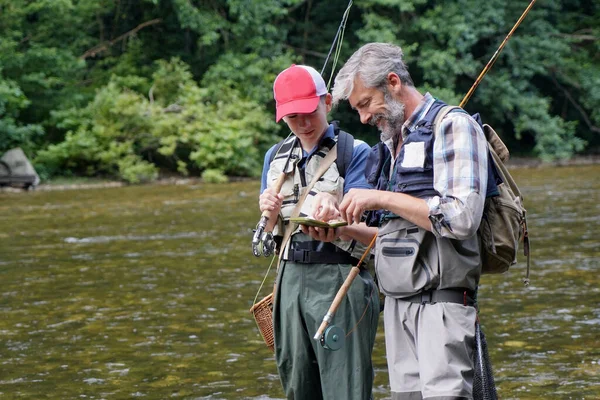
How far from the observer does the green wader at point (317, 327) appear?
3.75 metres

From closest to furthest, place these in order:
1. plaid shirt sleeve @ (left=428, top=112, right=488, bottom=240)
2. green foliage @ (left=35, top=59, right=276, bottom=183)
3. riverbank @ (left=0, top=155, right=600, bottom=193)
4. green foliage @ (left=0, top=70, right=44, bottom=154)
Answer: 1. plaid shirt sleeve @ (left=428, top=112, right=488, bottom=240)
2. riverbank @ (left=0, top=155, right=600, bottom=193)
3. green foliage @ (left=0, top=70, right=44, bottom=154)
4. green foliage @ (left=35, top=59, right=276, bottom=183)

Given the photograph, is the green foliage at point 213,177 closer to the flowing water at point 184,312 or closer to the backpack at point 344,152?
the flowing water at point 184,312

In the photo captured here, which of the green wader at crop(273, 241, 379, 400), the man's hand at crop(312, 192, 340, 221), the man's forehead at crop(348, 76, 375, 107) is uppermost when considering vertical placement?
the man's forehead at crop(348, 76, 375, 107)

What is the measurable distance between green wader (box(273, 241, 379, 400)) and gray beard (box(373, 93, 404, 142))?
66 cm

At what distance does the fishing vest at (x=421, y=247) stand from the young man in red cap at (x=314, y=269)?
1.29ft

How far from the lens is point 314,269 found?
3.83 metres

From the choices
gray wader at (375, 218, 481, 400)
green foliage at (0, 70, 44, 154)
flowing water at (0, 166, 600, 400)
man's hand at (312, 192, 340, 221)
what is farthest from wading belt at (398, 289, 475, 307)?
green foliage at (0, 70, 44, 154)

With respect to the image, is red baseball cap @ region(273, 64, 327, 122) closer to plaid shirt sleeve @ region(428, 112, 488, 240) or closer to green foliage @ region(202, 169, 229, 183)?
plaid shirt sleeve @ region(428, 112, 488, 240)

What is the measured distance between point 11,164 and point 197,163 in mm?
4601

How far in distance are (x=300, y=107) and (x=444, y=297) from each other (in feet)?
2.86

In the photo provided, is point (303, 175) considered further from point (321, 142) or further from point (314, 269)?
point (314, 269)

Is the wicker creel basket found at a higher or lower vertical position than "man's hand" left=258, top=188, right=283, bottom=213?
lower

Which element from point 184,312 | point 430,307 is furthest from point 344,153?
point 184,312

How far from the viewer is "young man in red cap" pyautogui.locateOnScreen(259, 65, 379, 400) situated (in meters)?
3.75
